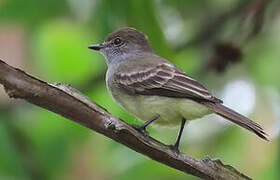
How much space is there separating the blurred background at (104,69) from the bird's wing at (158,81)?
0.19 metres

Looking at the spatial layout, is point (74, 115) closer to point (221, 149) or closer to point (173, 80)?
point (173, 80)

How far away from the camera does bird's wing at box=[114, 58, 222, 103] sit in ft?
15.9

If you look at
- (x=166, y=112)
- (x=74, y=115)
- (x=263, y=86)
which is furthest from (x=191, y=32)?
(x=74, y=115)

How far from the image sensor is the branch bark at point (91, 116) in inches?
128

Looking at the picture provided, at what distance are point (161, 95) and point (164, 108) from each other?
12 centimetres

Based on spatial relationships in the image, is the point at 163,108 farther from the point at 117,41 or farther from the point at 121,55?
the point at 117,41

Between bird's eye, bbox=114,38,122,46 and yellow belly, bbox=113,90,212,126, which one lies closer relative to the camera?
yellow belly, bbox=113,90,212,126

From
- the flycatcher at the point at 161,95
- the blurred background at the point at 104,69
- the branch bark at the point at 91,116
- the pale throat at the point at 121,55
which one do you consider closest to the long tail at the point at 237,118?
the flycatcher at the point at 161,95

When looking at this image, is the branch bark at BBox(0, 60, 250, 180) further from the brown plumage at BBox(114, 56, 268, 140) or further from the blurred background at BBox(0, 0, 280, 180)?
the blurred background at BBox(0, 0, 280, 180)

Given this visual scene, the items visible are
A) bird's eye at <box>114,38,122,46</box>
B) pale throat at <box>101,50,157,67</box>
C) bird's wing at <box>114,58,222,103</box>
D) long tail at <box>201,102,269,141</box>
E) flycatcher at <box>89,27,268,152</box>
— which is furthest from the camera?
bird's eye at <box>114,38,122,46</box>

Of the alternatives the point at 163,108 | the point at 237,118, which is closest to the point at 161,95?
the point at 163,108

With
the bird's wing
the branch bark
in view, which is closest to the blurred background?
the bird's wing

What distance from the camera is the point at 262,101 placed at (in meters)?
6.72

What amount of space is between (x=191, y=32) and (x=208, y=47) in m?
0.46
